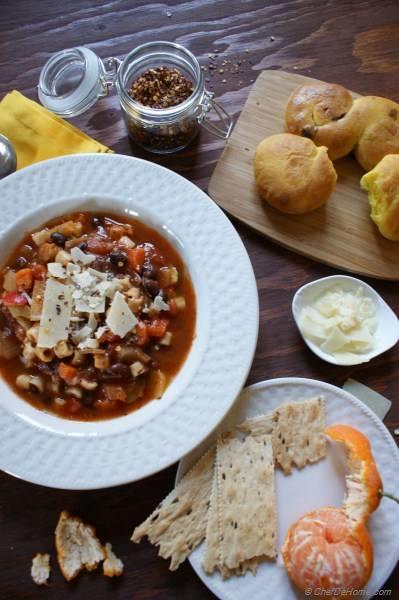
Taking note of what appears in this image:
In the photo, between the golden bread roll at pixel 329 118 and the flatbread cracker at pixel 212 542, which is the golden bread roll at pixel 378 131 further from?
the flatbread cracker at pixel 212 542

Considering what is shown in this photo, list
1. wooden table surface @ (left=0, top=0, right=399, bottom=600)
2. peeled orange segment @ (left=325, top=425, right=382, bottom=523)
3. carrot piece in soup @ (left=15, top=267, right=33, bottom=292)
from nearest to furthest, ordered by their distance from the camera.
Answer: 1. peeled orange segment @ (left=325, top=425, right=382, bottom=523)
2. carrot piece in soup @ (left=15, top=267, right=33, bottom=292)
3. wooden table surface @ (left=0, top=0, right=399, bottom=600)

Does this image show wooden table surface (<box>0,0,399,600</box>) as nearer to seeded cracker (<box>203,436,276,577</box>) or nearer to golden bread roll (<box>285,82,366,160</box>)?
golden bread roll (<box>285,82,366,160</box>)

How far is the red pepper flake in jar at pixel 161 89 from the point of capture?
136 inches

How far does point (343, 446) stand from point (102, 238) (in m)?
1.66

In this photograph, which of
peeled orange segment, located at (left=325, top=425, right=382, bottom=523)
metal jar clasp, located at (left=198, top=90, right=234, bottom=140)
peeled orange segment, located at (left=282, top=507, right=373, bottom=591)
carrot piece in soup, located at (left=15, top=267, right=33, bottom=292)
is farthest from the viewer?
metal jar clasp, located at (left=198, top=90, right=234, bottom=140)

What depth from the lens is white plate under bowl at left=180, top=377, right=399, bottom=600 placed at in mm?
3029

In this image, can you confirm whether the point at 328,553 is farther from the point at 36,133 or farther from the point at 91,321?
the point at 36,133

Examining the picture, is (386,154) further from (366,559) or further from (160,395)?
(366,559)

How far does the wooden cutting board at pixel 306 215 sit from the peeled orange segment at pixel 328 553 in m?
1.36

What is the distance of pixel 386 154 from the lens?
347 cm

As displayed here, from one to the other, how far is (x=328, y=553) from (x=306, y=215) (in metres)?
1.79

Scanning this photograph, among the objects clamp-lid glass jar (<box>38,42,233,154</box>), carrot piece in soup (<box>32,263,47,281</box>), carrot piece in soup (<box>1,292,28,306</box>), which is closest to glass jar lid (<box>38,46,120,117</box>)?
clamp-lid glass jar (<box>38,42,233,154</box>)

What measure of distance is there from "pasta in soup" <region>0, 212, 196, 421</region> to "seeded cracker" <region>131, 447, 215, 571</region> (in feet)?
1.58

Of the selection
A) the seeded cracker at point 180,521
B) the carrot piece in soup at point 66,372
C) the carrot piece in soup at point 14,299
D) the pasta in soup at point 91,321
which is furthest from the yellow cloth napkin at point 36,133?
the seeded cracker at point 180,521
